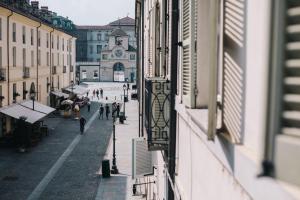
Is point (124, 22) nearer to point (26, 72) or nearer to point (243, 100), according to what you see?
point (26, 72)

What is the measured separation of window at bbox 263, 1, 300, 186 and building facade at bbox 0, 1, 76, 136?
1152 inches

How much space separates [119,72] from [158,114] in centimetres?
8140

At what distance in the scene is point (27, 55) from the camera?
1443 inches

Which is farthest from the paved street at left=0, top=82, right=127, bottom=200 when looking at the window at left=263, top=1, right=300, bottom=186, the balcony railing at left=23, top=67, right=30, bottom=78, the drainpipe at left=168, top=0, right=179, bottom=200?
the window at left=263, top=1, right=300, bottom=186

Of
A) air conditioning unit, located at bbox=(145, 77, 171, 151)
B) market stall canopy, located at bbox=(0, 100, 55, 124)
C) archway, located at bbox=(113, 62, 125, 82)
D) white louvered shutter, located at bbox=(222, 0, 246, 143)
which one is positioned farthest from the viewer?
archway, located at bbox=(113, 62, 125, 82)

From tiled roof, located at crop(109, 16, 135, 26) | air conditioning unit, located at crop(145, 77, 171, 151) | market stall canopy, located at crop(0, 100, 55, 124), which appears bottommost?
market stall canopy, located at crop(0, 100, 55, 124)

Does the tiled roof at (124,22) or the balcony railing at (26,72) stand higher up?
the tiled roof at (124,22)

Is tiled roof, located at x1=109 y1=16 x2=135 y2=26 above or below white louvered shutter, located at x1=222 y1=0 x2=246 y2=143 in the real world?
above

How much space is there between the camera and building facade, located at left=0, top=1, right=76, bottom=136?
3072 centimetres

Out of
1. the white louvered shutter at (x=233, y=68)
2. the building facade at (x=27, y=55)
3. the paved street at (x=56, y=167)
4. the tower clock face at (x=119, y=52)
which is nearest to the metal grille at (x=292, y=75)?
the white louvered shutter at (x=233, y=68)

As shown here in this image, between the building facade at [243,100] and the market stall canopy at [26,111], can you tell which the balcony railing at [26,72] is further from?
the building facade at [243,100]

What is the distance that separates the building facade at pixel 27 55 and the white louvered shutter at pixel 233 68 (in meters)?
28.0

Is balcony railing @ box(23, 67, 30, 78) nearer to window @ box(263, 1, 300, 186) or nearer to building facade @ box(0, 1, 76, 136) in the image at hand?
building facade @ box(0, 1, 76, 136)

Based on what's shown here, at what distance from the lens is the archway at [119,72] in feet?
290
